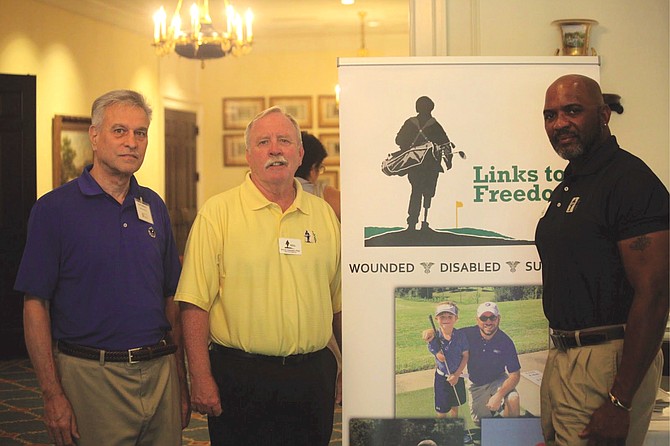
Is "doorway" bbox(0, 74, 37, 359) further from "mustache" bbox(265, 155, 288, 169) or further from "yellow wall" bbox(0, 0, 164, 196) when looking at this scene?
"mustache" bbox(265, 155, 288, 169)

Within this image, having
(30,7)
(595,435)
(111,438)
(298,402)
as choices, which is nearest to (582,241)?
(595,435)

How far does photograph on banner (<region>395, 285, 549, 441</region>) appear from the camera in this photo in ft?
10.6

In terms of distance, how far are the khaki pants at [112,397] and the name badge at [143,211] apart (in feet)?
1.57

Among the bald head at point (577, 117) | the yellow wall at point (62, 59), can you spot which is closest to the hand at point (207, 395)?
the bald head at point (577, 117)

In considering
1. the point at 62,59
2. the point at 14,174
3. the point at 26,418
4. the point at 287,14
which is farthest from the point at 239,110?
the point at 26,418

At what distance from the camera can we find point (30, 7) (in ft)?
26.8

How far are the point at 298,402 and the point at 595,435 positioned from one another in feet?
3.37

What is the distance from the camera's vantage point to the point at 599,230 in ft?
8.34

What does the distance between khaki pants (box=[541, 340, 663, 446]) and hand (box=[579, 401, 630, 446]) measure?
66mm

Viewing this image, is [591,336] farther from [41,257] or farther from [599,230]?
[41,257]

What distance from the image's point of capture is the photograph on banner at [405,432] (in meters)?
3.24

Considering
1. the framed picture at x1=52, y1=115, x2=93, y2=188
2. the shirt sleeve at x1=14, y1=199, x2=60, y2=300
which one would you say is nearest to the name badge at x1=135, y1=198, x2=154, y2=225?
the shirt sleeve at x1=14, y1=199, x2=60, y2=300

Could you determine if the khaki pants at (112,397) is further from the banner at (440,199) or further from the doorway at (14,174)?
the doorway at (14,174)

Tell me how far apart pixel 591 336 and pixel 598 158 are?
1.72 feet
